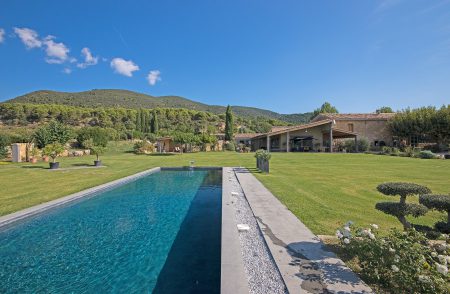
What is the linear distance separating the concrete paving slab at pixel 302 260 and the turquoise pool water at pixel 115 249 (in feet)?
3.73

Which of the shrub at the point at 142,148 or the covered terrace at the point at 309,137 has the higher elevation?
the covered terrace at the point at 309,137

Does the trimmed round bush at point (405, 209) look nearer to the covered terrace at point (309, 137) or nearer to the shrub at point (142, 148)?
the covered terrace at point (309, 137)

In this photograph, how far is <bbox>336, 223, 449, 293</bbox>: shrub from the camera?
246cm

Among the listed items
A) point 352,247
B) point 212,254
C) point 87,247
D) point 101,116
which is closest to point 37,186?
point 87,247

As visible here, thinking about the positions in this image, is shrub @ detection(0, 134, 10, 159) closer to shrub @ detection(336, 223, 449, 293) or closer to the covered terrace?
the covered terrace

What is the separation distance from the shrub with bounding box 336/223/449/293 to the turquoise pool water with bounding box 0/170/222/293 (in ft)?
7.13

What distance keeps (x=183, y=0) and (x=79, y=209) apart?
43.2 ft

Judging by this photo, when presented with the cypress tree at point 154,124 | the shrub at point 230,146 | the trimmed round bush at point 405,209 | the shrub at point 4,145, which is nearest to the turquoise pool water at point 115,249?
the trimmed round bush at point 405,209

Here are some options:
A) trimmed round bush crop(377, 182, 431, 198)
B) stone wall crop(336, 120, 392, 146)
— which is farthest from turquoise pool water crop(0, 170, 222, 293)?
stone wall crop(336, 120, 392, 146)

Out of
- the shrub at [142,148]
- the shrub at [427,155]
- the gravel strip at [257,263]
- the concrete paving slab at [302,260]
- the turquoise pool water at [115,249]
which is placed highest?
the shrub at [142,148]

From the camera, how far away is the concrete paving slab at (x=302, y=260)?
2892mm

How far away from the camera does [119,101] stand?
7075 cm

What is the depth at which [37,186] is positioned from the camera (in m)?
10.7

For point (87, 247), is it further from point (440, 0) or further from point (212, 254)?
point (440, 0)
